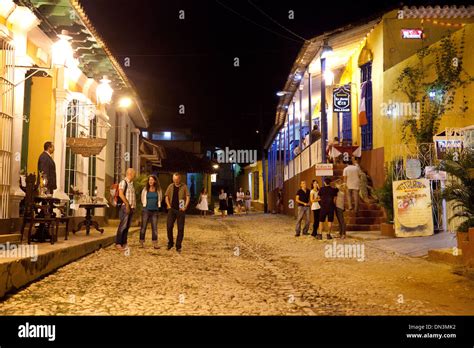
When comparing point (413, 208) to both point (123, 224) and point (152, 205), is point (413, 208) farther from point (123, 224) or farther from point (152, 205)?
point (123, 224)

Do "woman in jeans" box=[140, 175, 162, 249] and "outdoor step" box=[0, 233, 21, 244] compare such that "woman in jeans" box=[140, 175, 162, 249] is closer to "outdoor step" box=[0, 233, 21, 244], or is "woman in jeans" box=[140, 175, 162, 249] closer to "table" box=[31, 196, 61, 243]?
"table" box=[31, 196, 61, 243]

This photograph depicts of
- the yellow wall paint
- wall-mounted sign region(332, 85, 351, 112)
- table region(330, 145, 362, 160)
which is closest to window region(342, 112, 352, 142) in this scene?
table region(330, 145, 362, 160)

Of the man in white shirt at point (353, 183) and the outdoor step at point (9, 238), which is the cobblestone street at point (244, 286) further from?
the man in white shirt at point (353, 183)

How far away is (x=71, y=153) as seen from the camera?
13250 mm

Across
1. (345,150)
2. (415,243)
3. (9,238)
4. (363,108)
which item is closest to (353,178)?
(345,150)

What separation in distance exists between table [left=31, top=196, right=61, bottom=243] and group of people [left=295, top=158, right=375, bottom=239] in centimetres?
703

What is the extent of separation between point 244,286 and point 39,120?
6.88m

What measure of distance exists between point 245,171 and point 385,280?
4753 cm

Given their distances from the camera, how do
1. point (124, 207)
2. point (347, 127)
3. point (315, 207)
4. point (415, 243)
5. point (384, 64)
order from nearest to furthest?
point (124, 207) → point (415, 243) → point (315, 207) → point (384, 64) → point (347, 127)

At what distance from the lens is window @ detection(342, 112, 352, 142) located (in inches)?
828

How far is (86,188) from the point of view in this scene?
47.1 feet

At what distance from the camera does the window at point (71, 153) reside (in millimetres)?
12844

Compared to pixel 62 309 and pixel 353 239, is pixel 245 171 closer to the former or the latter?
pixel 353 239
